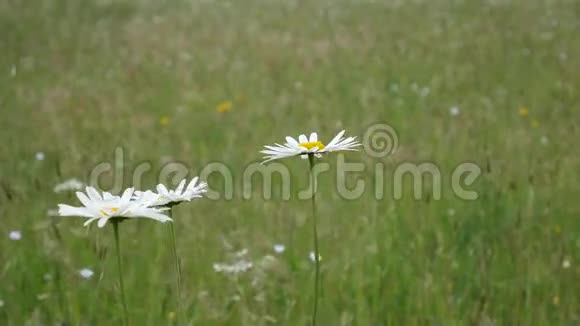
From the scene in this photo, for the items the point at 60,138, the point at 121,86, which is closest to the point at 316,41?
the point at 121,86

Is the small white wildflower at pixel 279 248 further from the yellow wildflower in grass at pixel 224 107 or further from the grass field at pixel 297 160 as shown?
the yellow wildflower in grass at pixel 224 107

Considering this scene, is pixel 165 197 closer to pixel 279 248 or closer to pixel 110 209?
pixel 110 209

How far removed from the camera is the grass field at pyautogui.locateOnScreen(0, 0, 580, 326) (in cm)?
190

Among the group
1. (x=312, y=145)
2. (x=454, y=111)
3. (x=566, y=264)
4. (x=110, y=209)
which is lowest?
(x=566, y=264)

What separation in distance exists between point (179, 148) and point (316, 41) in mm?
2762

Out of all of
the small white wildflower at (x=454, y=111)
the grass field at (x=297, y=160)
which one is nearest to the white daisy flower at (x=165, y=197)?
the grass field at (x=297, y=160)

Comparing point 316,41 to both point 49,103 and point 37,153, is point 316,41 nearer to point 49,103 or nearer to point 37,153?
point 49,103

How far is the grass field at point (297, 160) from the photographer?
190 cm

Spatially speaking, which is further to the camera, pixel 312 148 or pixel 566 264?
pixel 566 264

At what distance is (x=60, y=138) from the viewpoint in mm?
3383

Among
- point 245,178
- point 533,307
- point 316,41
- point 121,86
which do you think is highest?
point 316,41

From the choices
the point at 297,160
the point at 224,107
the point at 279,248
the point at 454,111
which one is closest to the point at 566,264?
the point at 279,248

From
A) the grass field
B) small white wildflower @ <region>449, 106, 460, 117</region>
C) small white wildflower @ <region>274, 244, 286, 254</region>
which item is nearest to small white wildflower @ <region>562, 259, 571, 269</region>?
the grass field

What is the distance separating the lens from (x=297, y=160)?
3.15 m
